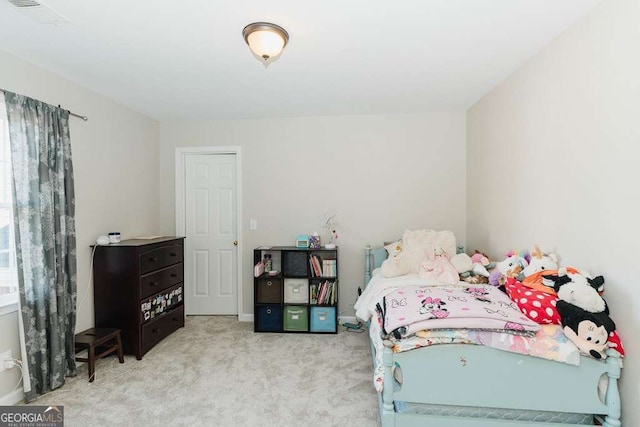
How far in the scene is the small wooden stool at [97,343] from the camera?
2.43 metres

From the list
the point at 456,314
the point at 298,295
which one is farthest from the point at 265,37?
the point at 298,295

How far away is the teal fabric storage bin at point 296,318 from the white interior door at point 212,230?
33.5 inches

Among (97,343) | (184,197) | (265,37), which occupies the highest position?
(265,37)

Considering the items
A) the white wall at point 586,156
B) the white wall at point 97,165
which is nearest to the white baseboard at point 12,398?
the white wall at point 97,165

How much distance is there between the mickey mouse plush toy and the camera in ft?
4.78

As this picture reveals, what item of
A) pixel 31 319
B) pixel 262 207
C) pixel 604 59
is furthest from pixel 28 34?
pixel 604 59

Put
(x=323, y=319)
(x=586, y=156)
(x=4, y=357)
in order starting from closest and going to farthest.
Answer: (x=586, y=156) → (x=4, y=357) → (x=323, y=319)

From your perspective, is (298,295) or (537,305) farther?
(298,295)

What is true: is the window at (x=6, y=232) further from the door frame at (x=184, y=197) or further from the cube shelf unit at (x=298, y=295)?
the cube shelf unit at (x=298, y=295)

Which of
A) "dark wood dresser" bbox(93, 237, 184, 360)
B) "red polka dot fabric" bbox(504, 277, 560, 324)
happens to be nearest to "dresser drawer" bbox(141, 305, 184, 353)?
"dark wood dresser" bbox(93, 237, 184, 360)

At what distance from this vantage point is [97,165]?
291cm

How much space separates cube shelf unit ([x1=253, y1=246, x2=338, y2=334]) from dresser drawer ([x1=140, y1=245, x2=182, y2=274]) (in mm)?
884

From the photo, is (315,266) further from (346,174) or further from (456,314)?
(456,314)

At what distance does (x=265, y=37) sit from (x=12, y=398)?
9.52ft
